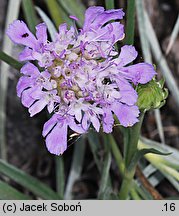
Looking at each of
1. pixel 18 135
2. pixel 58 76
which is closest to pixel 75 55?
pixel 58 76

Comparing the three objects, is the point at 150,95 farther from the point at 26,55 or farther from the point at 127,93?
the point at 26,55

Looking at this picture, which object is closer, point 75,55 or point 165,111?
point 75,55

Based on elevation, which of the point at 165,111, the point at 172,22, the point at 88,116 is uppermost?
the point at 88,116

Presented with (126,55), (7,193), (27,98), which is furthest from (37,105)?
(7,193)

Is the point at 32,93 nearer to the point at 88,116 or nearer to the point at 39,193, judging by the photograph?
the point at 88,116
